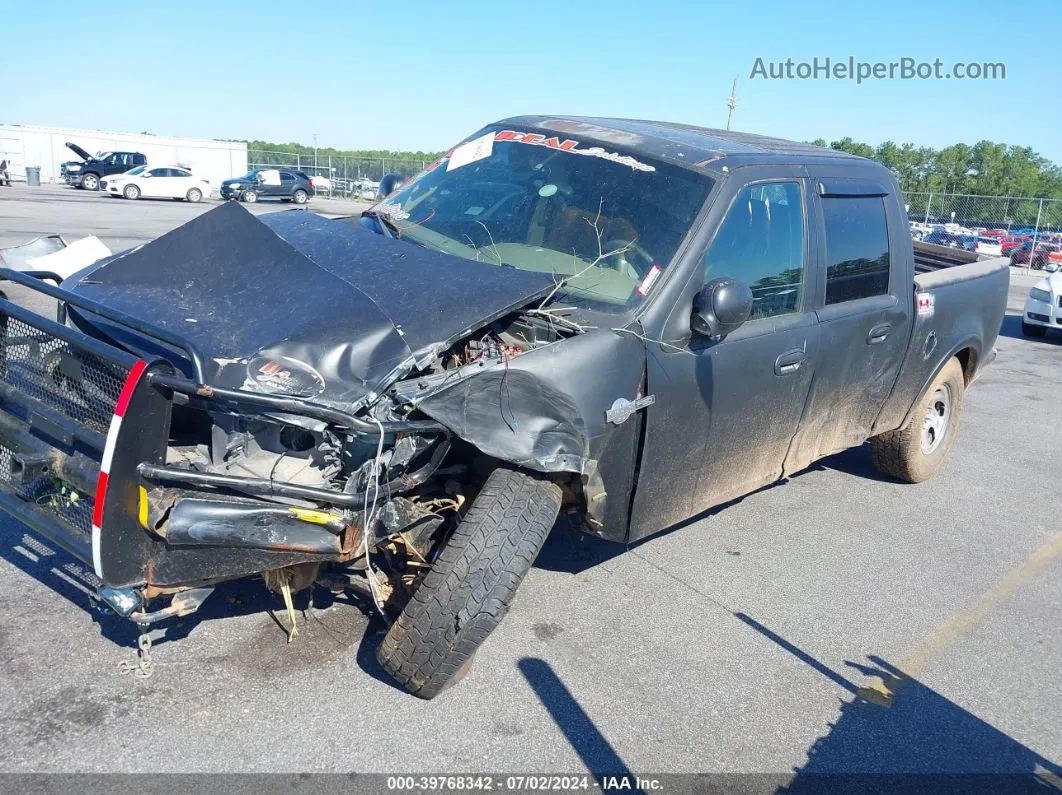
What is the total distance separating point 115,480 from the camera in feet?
8.82

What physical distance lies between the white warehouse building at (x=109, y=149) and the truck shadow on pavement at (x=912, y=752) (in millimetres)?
47198

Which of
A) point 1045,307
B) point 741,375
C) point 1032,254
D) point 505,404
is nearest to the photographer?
point 505,404

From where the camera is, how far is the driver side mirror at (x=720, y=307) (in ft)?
11.7

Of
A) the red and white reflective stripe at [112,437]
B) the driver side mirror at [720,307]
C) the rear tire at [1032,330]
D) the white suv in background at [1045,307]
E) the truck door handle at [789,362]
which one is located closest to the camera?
the red and white reflective stripe at [112,437]

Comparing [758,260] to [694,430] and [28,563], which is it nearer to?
[694,430]

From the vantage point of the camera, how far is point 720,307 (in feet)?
11.7

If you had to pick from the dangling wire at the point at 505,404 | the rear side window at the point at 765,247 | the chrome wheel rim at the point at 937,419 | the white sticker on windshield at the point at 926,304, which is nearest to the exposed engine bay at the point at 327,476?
the dangling wire at the point at 505,404

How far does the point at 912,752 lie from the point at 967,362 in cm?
382

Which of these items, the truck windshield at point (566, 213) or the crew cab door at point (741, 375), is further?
the truck windshield at point (566, 213)

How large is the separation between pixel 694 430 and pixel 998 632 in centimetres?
188

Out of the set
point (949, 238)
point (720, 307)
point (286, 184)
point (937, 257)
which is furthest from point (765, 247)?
point (286, 184)

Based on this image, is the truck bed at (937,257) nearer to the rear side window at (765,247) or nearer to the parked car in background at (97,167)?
the rear side window at (765,247)

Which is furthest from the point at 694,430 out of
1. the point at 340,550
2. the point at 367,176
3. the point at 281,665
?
the point at 367,176

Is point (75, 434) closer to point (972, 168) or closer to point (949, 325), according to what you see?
point (949, 325)
